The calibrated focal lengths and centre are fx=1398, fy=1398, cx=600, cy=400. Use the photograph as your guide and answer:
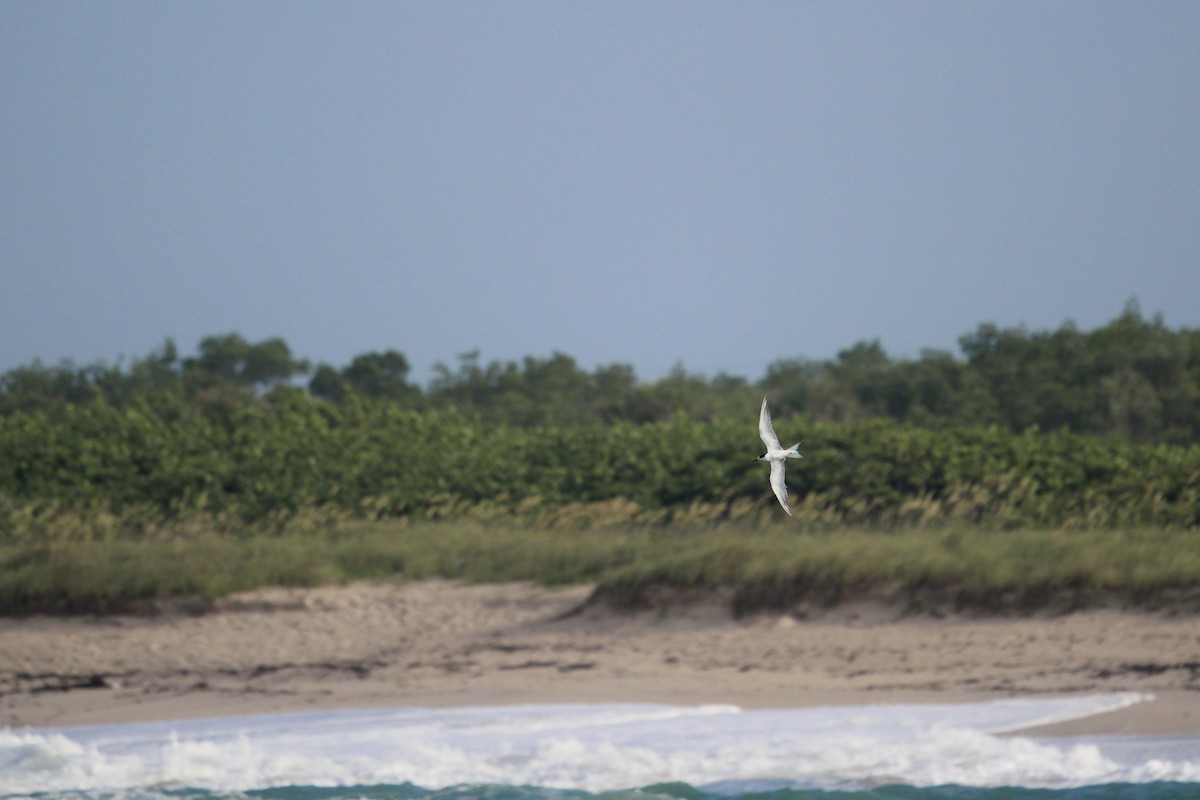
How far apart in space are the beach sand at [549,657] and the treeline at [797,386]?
6.40 meters

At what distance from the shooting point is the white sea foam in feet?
28.7

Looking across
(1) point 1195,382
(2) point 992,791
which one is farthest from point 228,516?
(1) point 1195,382

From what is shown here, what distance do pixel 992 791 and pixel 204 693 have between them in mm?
6175

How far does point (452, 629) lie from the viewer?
489 inches

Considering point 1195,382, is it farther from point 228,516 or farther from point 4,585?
point 4,585

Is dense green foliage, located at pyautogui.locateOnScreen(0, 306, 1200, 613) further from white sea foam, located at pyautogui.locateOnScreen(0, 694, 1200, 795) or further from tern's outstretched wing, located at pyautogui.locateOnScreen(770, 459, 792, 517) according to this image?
tern's outstretched wing, located at pyautogui.locateOnScreen(770, 459, 792, 517)

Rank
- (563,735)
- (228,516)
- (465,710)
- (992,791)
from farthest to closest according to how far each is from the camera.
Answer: (228,516)
(465,710)
(563,735)
(992,791)

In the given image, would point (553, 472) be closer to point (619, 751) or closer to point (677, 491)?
point (677, 491)

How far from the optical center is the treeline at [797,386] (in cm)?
2075

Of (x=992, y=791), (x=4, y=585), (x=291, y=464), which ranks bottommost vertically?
(x=992, y=791)

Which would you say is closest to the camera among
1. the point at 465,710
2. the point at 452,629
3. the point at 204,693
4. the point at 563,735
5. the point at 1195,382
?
the point at 563,735

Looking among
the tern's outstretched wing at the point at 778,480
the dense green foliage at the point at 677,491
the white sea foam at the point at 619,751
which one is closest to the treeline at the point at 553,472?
the dense green foliage at the point at 677,491

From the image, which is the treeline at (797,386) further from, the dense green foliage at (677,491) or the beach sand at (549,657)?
the beach sand at (549,657)

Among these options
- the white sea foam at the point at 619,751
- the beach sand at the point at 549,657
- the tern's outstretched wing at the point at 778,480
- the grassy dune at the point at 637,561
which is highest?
the tern's outstretched wing at the point at 778,480
